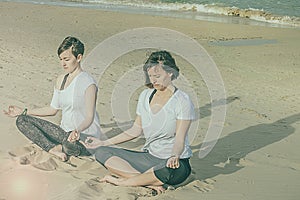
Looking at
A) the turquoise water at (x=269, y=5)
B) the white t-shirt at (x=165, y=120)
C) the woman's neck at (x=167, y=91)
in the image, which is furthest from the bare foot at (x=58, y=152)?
the turquoise water at (x=269, y=5)

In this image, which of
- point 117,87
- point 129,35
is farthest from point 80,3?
point 117,87

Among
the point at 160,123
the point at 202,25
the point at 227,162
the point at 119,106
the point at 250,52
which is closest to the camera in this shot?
the point at 160,123

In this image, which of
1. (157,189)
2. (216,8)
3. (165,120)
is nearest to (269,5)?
(216,8)

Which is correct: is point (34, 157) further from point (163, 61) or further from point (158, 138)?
point (163, 61)

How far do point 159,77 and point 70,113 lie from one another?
1217mm

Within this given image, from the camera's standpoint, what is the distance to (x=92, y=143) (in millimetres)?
5613

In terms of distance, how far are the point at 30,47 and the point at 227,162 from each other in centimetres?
864

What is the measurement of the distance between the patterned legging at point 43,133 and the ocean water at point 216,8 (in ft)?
63.6

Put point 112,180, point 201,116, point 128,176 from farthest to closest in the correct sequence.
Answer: point 201,116 < point 128,176 < point 112,180

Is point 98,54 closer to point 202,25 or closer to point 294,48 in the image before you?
point 294,48

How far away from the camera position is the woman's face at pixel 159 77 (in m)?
5.05

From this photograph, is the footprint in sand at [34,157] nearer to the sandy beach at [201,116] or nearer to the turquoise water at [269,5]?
the sandy beach at [201,116]

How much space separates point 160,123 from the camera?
515 cm

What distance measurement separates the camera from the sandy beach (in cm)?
523
